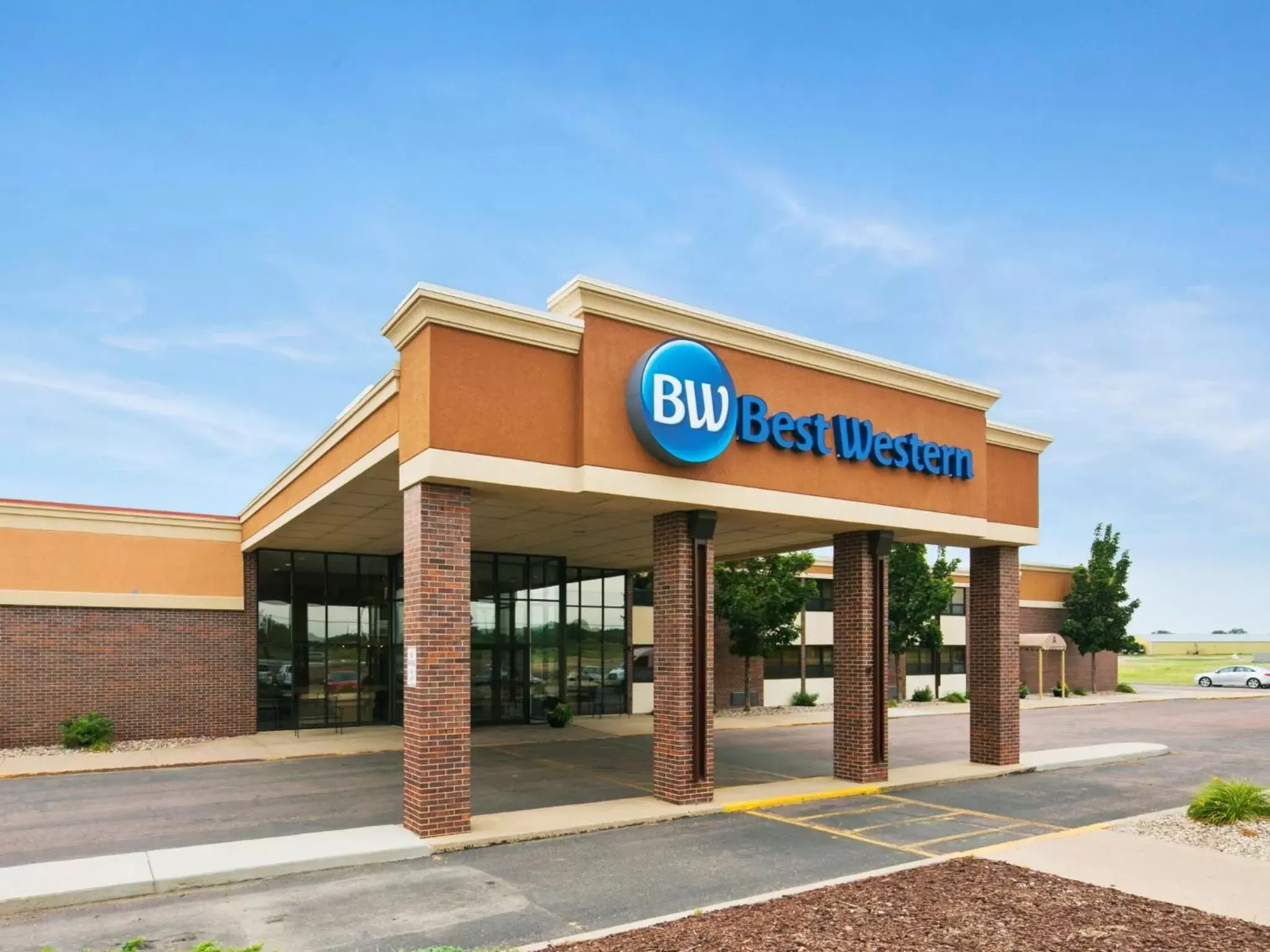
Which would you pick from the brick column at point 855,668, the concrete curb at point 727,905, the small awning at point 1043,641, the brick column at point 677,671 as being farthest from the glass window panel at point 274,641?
the small awning at point 1043,641

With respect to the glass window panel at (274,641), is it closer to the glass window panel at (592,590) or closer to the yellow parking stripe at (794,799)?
the glass window panel at (592,590)

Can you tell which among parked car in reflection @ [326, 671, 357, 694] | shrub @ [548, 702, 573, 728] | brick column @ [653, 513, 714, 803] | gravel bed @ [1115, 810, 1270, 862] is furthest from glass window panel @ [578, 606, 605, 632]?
gravel bed @ [1115, 810, 1270, 862]

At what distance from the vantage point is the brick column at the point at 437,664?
12.9 metres

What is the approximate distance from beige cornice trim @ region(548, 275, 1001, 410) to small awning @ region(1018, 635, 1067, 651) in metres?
30.1

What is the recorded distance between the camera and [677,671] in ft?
50.9

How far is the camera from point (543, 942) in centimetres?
886

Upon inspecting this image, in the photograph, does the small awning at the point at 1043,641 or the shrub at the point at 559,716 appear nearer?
the shrub at the point at 559,716

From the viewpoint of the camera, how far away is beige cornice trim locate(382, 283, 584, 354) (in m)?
13.0

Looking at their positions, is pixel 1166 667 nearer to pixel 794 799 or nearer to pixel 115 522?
pixel 794 799

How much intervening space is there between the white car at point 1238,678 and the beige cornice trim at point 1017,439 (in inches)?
1982

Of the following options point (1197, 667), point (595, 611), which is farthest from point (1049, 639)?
point (1197, 667)

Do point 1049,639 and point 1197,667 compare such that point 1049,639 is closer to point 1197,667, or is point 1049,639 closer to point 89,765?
point 89,765

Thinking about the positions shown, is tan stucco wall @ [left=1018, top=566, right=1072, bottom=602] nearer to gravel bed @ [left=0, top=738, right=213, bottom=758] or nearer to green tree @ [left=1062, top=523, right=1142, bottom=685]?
green tree @ [left=1062, top=523, right=1142, bottom=685]

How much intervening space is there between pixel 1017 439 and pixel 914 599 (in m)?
19.6
